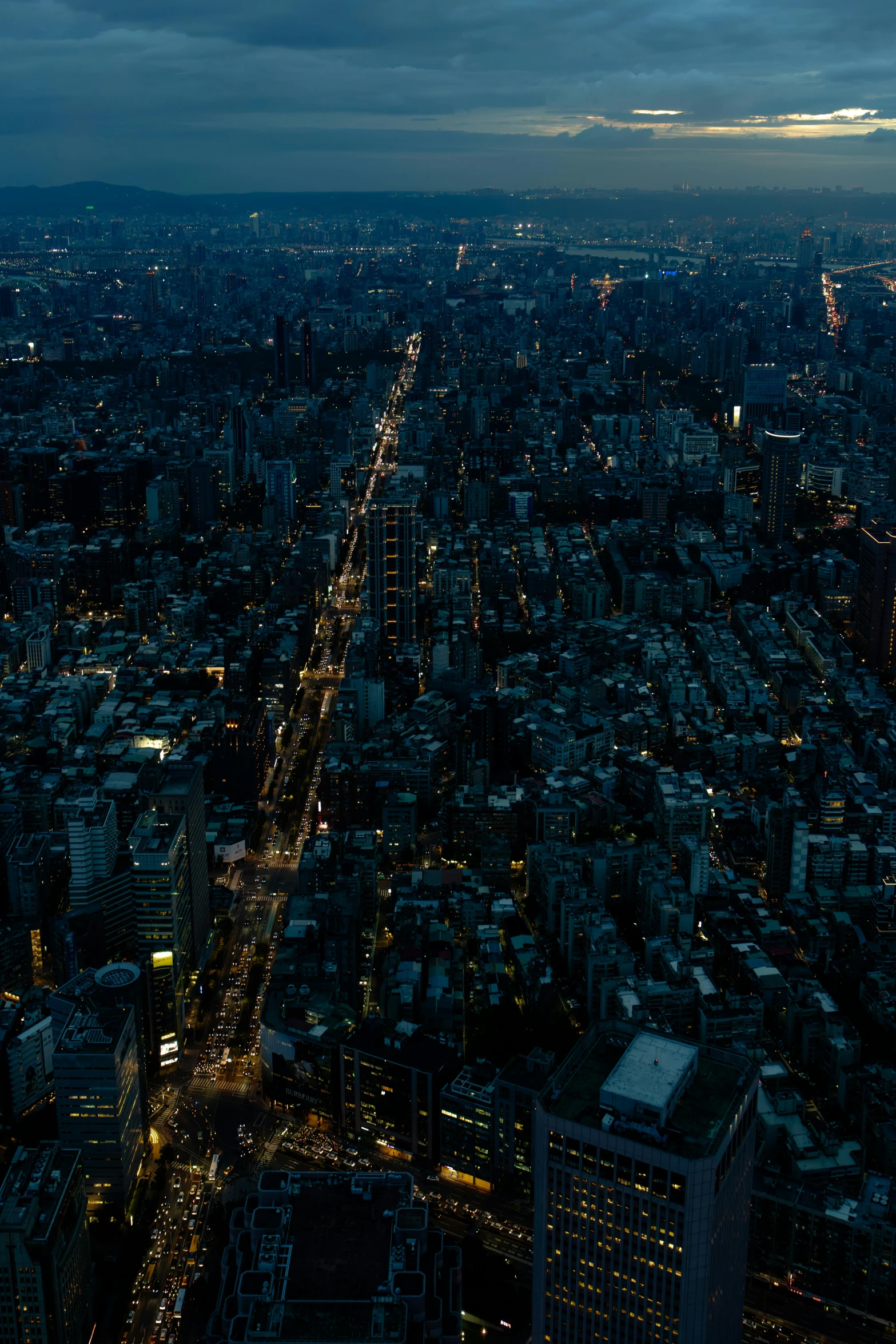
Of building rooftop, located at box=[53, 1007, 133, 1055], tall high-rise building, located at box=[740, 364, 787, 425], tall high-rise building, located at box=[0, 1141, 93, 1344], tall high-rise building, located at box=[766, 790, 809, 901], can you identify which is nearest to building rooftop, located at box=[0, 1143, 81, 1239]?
tall high-rise building, located at box=[0, 1141, 93, 1344]

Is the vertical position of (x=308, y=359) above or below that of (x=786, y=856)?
above

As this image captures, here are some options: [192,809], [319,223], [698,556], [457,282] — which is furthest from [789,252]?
[192,809]

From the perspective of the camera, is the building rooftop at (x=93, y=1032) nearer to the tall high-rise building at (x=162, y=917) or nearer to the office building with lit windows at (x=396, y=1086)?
the tall high-rise building at (x=162, y=917)

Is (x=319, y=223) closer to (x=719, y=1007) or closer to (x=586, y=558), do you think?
(x=586, y=558)

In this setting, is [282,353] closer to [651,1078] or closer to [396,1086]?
[396,1086]

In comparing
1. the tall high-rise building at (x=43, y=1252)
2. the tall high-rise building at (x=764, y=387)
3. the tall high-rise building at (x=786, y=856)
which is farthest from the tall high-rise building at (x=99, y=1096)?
the tall high-rise building at (x=764, y=387)

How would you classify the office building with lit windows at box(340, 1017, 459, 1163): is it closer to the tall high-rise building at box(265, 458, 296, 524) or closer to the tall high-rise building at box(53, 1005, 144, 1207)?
the tall high-rise building at box(53, 1005, 144, 1207)

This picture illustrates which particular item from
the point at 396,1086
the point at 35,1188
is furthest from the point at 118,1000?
the point at 396,1086
